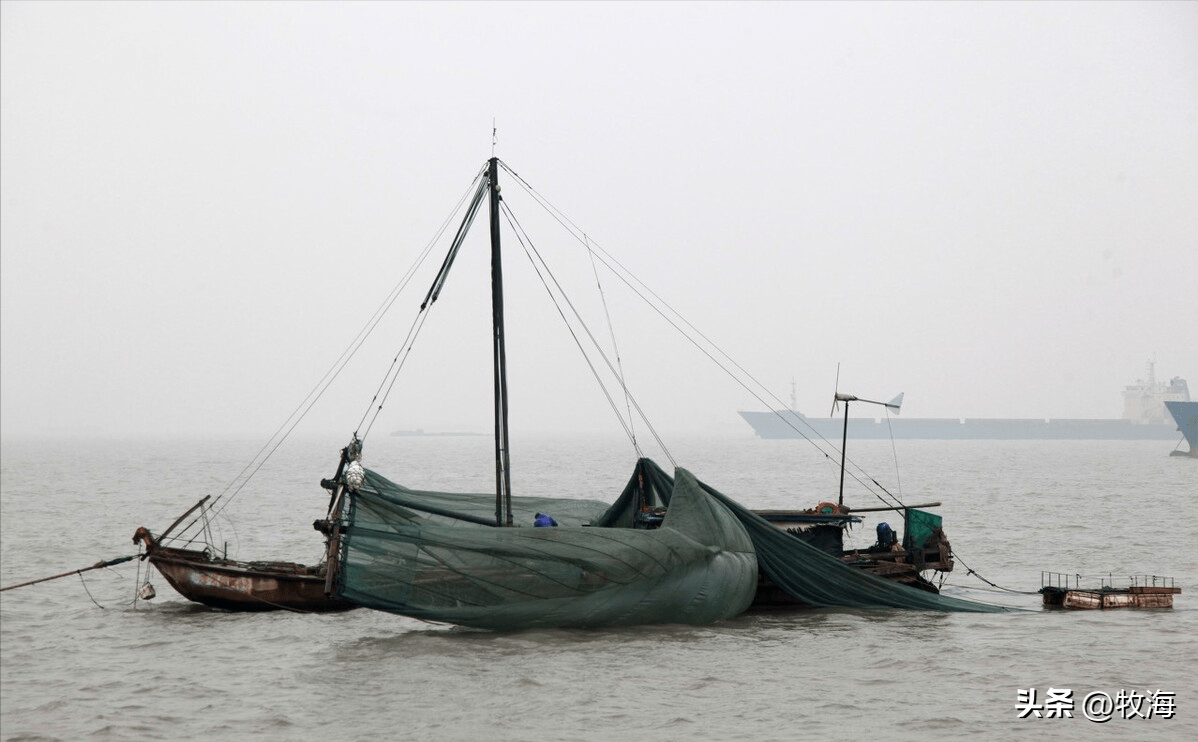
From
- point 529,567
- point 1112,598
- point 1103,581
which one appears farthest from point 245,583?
point 1103,581

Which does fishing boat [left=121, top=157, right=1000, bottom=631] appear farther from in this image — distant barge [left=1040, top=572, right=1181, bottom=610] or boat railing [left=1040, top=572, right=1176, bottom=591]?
boat railing [left=1040, top=572, right=1176, bottom=591]

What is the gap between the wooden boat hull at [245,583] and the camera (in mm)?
20203

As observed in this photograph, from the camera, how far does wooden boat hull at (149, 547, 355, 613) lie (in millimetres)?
20203

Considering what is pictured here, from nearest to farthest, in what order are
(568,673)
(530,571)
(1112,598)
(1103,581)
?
(568,673), (530,571), (1112,598), (1103,581)

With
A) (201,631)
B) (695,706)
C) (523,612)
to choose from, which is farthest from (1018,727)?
(201,631)

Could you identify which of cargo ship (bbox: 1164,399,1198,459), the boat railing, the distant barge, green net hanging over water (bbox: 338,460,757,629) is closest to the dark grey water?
the distant barge

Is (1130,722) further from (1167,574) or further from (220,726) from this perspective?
(1167,574)

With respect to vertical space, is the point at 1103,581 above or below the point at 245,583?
below

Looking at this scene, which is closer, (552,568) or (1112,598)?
(552,568)

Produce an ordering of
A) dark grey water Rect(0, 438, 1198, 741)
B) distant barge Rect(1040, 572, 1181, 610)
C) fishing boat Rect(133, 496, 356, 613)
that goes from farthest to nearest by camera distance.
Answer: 1. distant barge Rect(1040, 572, 1181, 610)
2. fishing boat Rect(133, 496, 356, 613)
3. dark grey water Rect(0, 438, 1198, 741)

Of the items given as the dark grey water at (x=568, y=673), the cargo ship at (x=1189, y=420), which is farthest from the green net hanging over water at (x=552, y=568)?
the cargo ship at (x=1189, y=420)

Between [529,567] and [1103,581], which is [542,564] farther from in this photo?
[1103,581]

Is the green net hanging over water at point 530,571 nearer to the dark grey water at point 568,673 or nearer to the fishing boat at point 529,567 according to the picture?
the fishing boat at point 529,567

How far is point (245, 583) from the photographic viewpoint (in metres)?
20.3
